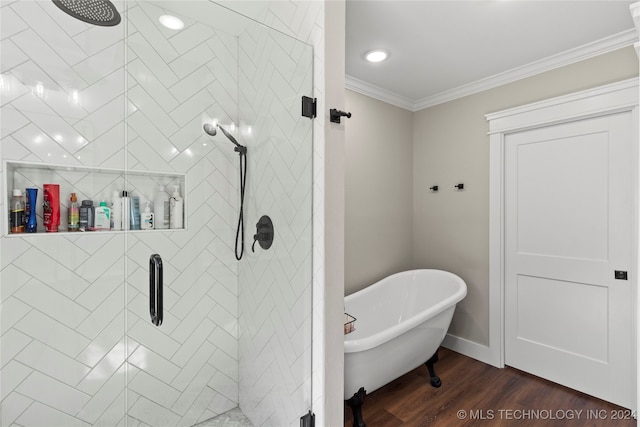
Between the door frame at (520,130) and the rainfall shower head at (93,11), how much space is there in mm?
2687

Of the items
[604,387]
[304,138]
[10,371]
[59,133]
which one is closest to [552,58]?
[304,138]

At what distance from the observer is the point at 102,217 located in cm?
133

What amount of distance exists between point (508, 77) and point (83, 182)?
3.00 meters

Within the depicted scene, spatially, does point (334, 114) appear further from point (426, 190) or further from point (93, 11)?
point (426, 190)

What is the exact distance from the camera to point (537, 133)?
2467 millimetres

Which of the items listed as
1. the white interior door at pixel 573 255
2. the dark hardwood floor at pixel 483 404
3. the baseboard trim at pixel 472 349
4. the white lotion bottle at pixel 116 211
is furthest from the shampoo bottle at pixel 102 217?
the baseboard trim at pixel 472 349

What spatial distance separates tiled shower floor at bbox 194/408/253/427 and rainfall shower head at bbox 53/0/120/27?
187 cm

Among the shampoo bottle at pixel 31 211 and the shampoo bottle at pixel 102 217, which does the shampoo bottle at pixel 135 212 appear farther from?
the shampoo bottle at pixel 31 211

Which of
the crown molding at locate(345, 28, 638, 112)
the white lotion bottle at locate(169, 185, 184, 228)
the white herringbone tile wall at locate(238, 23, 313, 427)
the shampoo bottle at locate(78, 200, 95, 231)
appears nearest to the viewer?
the shampoo bottle at locate(78, 200, 95, 231)

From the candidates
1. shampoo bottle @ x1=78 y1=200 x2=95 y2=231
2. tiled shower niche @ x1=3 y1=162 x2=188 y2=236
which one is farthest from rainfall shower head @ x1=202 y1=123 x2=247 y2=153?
shampoo bottle @ x1=78 y1=200 x2=95 y2=231

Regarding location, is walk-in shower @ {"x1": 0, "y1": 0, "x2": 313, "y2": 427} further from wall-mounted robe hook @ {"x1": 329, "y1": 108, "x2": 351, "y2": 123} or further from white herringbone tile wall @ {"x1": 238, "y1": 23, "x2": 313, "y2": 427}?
wall-mounted robe hook @ {"x1": 329, "y1": 108, "x2": 351, "y2": 123}

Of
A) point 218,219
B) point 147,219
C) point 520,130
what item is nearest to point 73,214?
point 147,219

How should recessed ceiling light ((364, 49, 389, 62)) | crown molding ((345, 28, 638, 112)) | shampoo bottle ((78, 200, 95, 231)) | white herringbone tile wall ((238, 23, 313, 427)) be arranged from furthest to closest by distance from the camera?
1. recessed ceiling light ((364, 49, 389, 62))
2. crown molding ((345, 28, 638, 112))
3. white herringbone tile wall ((238, 23, 313, 427))
4. shampoo bottle ((78, 200, 95, 231))

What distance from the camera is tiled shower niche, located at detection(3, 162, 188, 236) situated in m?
1.22
